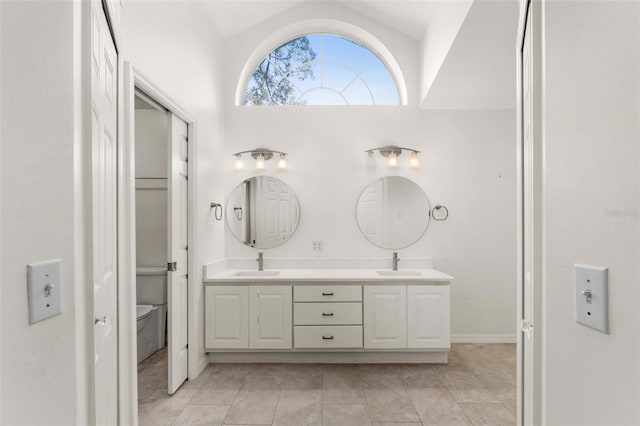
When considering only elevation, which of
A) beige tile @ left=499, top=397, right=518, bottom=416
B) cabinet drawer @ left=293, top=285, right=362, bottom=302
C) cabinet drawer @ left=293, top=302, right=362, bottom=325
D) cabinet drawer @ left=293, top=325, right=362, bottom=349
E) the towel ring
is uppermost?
the towel ring

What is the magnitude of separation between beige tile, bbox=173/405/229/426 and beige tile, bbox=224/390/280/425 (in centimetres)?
5

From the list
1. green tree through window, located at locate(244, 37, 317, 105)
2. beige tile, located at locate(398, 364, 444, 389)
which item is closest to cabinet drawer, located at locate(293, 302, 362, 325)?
beige tile, located at locate(398, 364, 444, 389)

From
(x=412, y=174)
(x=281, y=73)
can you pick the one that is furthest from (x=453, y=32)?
(x=281, y=73)

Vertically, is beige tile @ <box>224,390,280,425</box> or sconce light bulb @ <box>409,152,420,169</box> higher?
sconce light bulb @ <box>409,152,420,169</box>

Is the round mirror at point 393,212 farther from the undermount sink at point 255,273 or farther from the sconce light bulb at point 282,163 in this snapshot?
the undermount sink at point 255,273

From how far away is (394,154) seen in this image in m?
3.73

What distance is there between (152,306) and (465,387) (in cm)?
293

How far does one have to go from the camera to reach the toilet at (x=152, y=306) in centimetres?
340

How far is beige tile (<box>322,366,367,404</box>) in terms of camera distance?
2.58 m

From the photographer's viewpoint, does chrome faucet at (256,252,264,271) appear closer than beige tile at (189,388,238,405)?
No

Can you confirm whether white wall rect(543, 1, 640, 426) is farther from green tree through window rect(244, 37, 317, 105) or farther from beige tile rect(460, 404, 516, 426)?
green tree through window rect(244, 37, 317, 105)

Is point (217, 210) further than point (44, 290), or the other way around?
point (217, 210)

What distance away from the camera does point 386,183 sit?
3.78 m

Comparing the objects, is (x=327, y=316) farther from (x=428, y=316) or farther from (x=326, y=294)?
(x=428, y=316)
